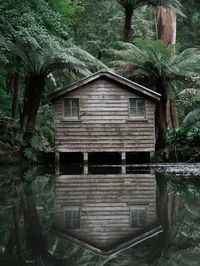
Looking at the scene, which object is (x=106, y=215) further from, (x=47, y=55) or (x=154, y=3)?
(x=154, y=3)

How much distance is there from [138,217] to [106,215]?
0.43m

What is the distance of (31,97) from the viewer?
16656mm

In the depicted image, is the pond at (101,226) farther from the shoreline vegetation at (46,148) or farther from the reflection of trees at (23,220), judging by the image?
the shoreline vegetation at (46,148)

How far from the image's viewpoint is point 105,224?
188 inches

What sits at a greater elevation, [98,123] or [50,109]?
[50,109]

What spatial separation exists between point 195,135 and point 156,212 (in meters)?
12.9

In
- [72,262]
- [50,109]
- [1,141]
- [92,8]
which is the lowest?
[72,262]

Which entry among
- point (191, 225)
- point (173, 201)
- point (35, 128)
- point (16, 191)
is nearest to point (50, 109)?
point (35, 128)

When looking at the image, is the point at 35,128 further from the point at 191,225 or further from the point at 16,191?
the point at 191,225

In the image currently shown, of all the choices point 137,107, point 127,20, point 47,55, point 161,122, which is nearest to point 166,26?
point 127,20

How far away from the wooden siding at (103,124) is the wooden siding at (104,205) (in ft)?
24.2

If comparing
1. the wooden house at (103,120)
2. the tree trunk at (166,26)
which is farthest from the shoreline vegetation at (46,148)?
the tree trunk at (166,26)

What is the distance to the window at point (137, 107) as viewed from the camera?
17.0 meters

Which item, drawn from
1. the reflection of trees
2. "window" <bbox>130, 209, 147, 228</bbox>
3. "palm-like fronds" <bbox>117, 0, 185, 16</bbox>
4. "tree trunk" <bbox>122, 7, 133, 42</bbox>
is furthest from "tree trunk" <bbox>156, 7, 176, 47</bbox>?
"window" <bbox>130, 209, 147, 228</bbox>
